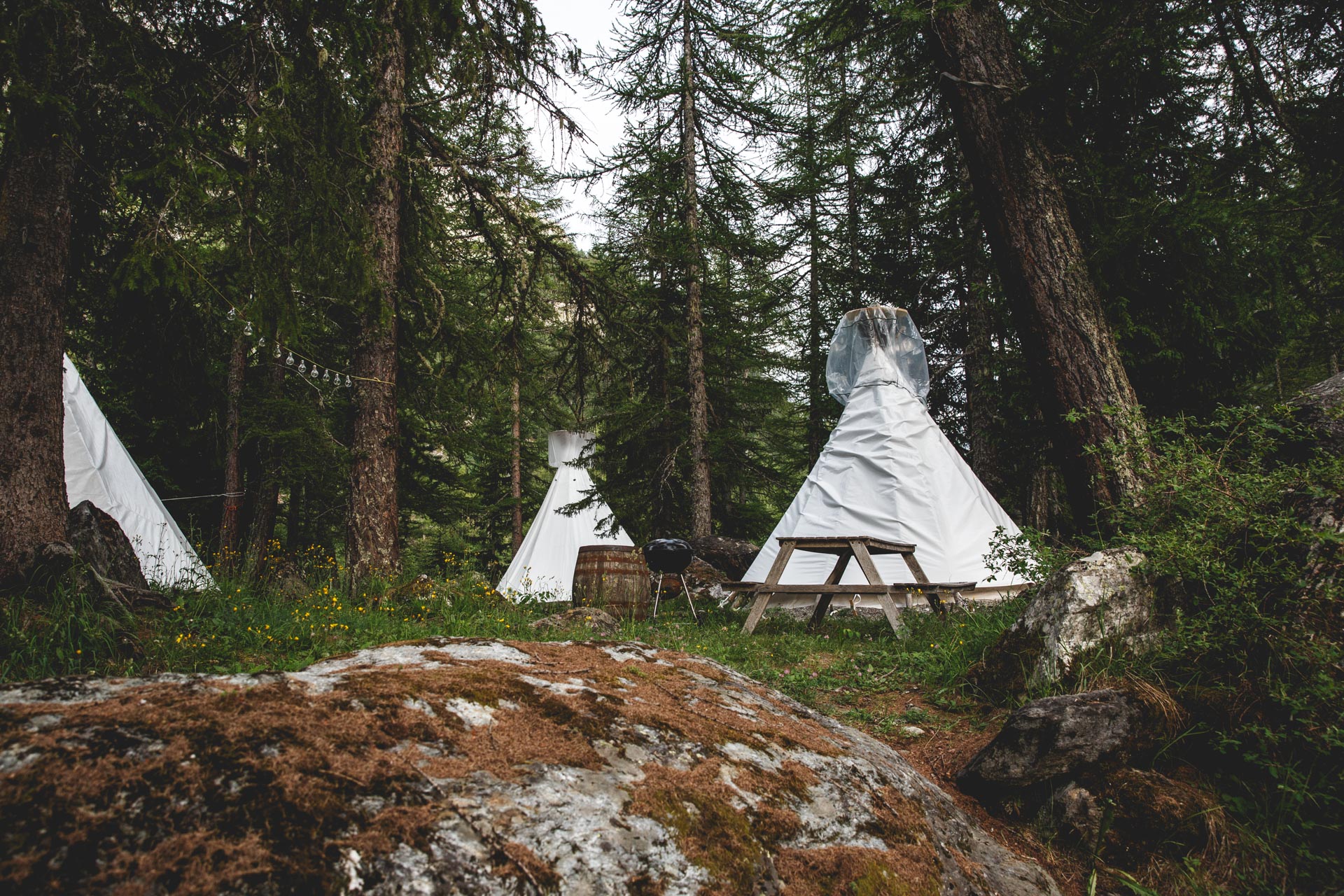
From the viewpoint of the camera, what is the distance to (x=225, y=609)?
448 cm

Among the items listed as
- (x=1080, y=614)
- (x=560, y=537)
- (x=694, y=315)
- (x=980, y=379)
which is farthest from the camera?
(x=560, y=537)

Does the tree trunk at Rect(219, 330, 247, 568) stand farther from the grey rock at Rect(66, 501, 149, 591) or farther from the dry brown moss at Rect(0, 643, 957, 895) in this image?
the dry brown moss at Rect(0, 643, 957, 895)

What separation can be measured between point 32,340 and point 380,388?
9.24 ft

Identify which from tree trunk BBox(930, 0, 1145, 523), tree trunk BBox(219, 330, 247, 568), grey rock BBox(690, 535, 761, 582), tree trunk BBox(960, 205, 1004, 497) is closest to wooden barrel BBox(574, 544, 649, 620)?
grey rock BBox(690, 535, 761, 582)

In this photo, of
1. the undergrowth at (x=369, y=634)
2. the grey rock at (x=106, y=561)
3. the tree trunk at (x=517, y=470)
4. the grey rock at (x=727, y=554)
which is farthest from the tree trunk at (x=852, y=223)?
the grey rock at (x=106, y=561)

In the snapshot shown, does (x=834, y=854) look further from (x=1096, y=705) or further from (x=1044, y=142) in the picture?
(x=1044, y=142)

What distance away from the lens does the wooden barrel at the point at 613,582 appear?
26.2 feet

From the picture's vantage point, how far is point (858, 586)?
6449 millimetres

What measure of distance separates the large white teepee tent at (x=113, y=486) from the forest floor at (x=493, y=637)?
1575 mm

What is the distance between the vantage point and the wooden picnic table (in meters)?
6.13

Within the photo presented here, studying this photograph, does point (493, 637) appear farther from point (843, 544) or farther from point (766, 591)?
point (843, 544)

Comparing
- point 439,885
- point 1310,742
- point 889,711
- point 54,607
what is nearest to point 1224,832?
point 1310,742

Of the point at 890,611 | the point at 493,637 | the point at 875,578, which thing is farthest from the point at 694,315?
the point at 493,637

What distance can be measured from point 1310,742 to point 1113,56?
4.34 metres
